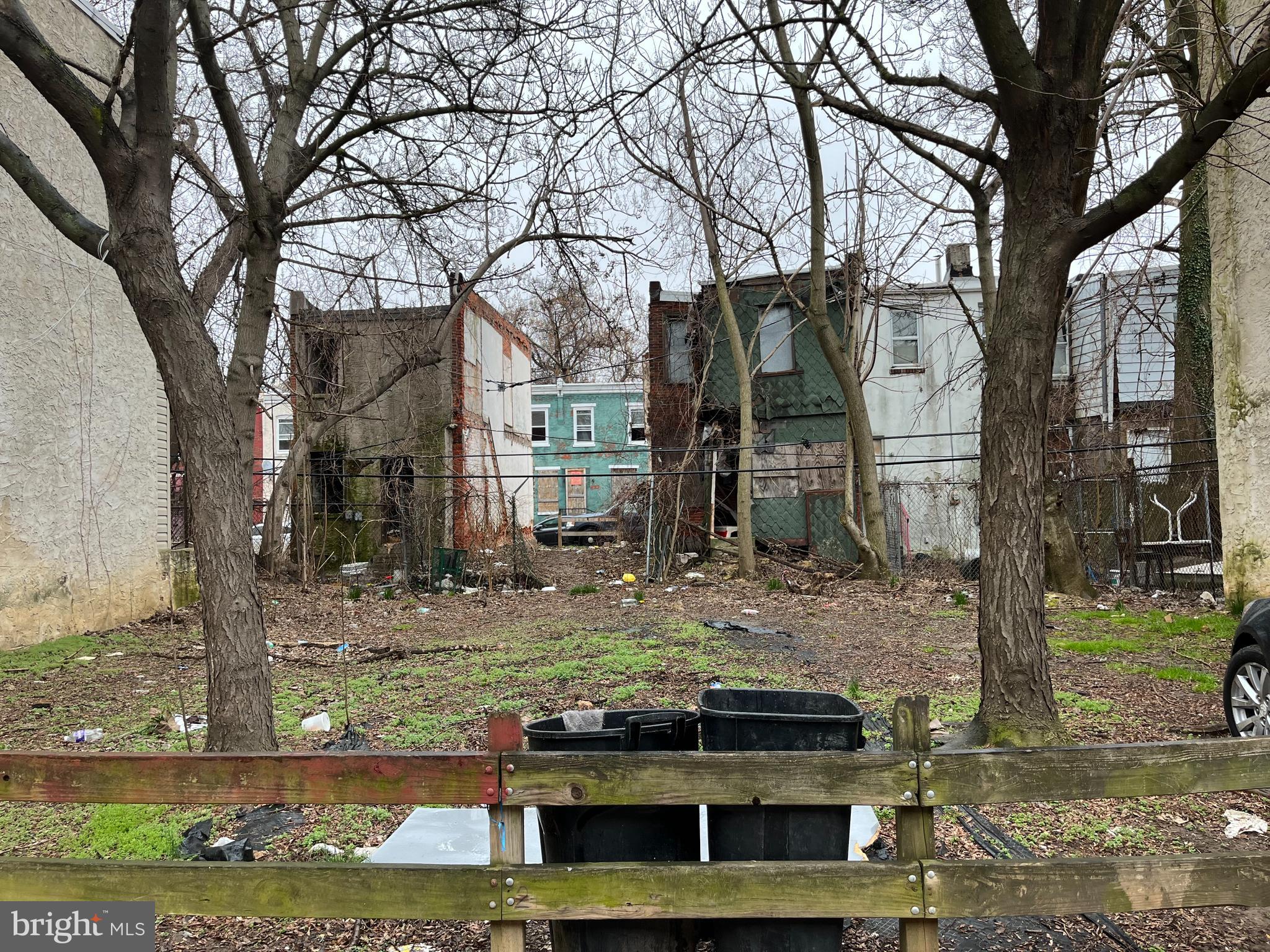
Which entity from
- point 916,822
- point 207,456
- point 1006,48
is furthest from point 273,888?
point 1006,48

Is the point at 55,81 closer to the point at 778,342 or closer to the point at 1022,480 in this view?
the point at 1022,480

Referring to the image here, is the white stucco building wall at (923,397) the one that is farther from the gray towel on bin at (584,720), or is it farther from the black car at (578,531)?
the gray towel on bin at (584,720)

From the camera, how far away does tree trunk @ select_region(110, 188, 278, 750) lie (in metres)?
4.86

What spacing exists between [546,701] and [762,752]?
4247 millimetres

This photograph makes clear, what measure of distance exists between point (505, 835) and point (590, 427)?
35119 mm

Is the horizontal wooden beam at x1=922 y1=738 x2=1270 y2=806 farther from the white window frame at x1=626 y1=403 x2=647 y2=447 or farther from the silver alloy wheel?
the white window frame at x1=626 y1=403 x2=647 y2=447

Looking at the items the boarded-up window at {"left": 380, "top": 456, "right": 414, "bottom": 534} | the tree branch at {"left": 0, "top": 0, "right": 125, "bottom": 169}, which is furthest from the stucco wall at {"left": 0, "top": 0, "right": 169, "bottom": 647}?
the tree branch at {"left": 0, "top": 0, "right": 125, "bottom": 169}

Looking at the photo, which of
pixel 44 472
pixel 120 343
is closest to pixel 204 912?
pixel 44 472

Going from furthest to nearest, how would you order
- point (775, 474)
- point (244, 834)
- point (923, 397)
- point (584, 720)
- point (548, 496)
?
point (548, 496), point (923, 397), point (775, 474), point (244, 834), point (584, 720)

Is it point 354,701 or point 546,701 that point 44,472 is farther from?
point 546,701

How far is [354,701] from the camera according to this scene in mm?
7125

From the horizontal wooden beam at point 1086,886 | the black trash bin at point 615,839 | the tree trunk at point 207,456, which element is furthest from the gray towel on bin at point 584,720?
the tree trunk at point 207,456

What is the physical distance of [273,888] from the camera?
2.70 meters

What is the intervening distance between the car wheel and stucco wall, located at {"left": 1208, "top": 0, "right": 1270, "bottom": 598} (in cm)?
495
